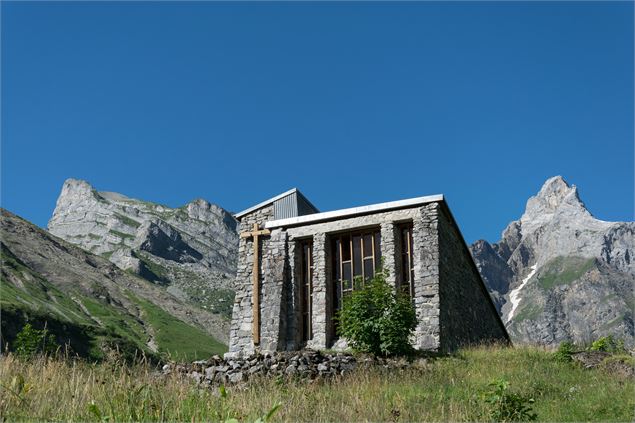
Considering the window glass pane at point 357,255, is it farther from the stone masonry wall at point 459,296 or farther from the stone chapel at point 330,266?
the stone masonry wall at point 459,296

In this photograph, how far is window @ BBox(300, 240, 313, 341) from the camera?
69.5ft

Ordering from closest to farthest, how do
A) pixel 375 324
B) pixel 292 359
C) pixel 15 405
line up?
pixel 15 405, pixel 292 359, pixel 375 324

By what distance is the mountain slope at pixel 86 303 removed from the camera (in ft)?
260

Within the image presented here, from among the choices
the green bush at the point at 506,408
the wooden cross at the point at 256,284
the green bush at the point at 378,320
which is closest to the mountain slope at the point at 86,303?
the wooden cross at the point at 256,284

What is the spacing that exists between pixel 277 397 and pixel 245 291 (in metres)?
13.1

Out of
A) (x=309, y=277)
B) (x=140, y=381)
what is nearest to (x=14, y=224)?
(x=309, y=277)

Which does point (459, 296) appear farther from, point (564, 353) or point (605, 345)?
point (564, 353)

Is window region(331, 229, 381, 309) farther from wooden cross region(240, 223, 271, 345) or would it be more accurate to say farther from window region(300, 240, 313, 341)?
wooden cross region(240, 223, 271, 345)

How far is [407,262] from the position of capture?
2028 centimetres

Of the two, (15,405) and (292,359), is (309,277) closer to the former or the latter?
(292,359)

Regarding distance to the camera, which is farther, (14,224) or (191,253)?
(191,253)

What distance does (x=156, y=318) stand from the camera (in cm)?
11169

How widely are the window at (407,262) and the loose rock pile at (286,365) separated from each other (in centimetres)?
397

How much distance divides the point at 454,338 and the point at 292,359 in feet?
21.3
